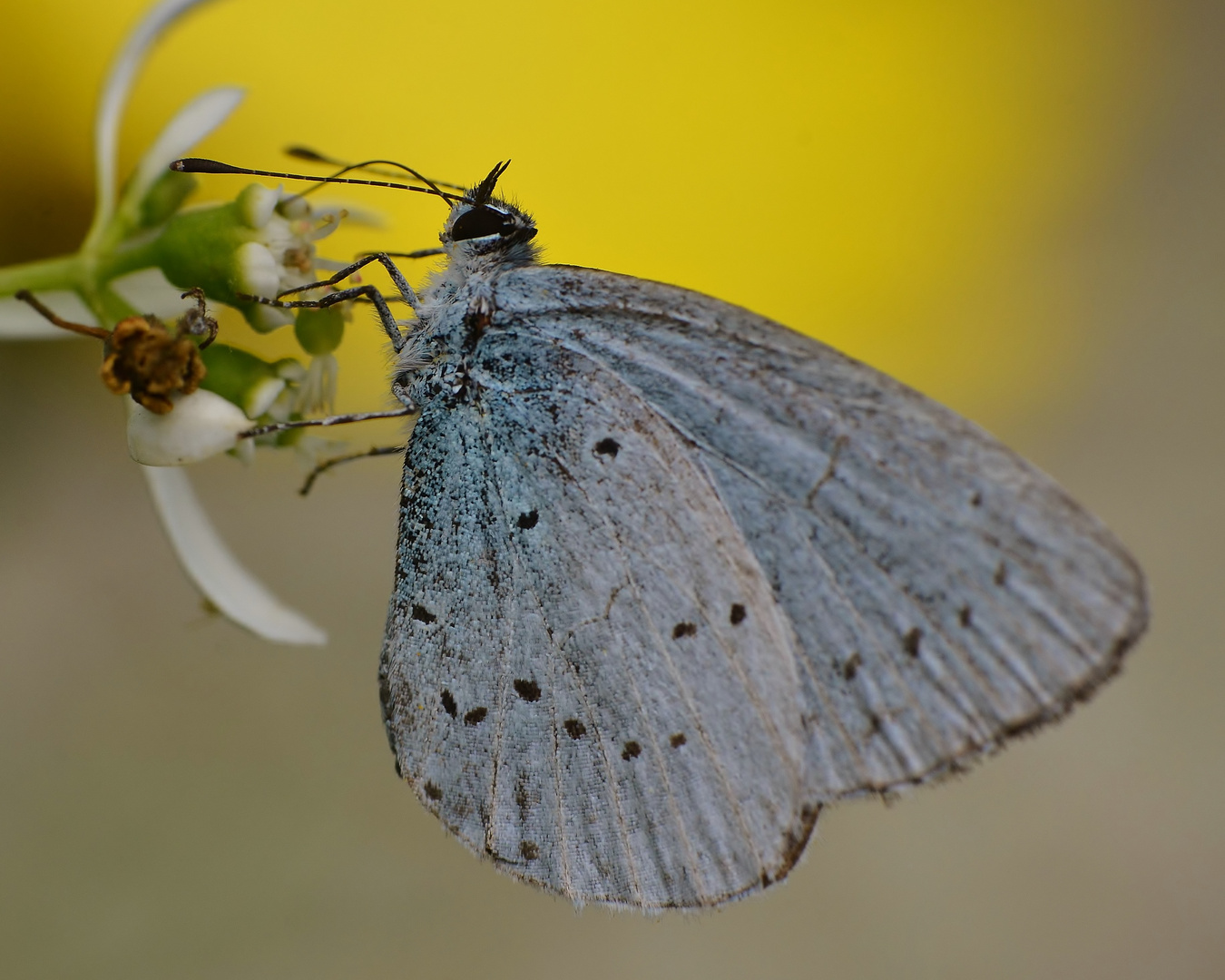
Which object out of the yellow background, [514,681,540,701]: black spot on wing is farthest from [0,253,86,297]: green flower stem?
the yellow background

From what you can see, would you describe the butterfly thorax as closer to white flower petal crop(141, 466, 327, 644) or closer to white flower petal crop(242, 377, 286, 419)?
white flower petal crop(242, 377, 286, 419)

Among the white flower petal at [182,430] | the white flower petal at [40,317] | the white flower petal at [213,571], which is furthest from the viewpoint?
the white flower petal at [213,571]

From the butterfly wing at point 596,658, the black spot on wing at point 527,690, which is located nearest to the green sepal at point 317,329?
the butterfly wing at point 596,658

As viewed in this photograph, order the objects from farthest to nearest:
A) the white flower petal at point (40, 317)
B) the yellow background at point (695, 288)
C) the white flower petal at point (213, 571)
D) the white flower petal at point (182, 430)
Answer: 1. the yellow background at point (695, 288)
2. the white flower petal at point (213, 571)
3. the white flower petal at point (40, 317)
4. the white flower petal at point (182, 430)

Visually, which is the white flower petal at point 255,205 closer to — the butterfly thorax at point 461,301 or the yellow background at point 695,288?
the butterfly thorax at point 461,301

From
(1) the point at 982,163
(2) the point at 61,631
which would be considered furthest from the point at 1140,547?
(2) the point at 61,631

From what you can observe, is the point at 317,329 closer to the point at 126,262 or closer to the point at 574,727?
the point at 126,262
